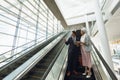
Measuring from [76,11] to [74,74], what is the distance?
1080cm

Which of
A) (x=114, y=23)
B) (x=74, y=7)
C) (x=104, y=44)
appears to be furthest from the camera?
(x=74, y=7)

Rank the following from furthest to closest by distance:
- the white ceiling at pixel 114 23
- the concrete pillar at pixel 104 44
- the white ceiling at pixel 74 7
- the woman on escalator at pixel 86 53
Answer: the white ceiling at pixel 74 7 → the white ceiling at pixel 114 23 → the concrete pillar at pixel 104 44 → the woman on escalator at pixel 86 53

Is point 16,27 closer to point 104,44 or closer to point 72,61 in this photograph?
point 72,61

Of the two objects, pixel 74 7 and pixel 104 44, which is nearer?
pixel 104 44

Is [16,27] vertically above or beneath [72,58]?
above

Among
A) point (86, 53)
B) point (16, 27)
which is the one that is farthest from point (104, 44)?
point (16, 27)

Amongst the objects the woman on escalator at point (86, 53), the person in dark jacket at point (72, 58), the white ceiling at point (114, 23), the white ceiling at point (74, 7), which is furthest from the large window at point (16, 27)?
the white ceiling at point (114, 23)

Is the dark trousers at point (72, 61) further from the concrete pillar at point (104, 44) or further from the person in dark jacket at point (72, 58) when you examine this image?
the concrete pillar at point (104, 44)

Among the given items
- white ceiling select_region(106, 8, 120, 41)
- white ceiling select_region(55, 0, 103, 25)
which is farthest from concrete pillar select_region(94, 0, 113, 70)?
white ceiling select_region(55, 0, 103, 25)

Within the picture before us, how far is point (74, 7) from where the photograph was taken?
Result: 12.2 metres

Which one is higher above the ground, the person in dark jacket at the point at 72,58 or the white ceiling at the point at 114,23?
the white ceiling at the point at 114,23

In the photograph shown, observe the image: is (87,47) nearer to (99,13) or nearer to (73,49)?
(73,49)

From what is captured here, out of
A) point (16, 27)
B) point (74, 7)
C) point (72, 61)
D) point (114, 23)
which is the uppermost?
point (74, 7)

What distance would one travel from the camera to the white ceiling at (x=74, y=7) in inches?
433
